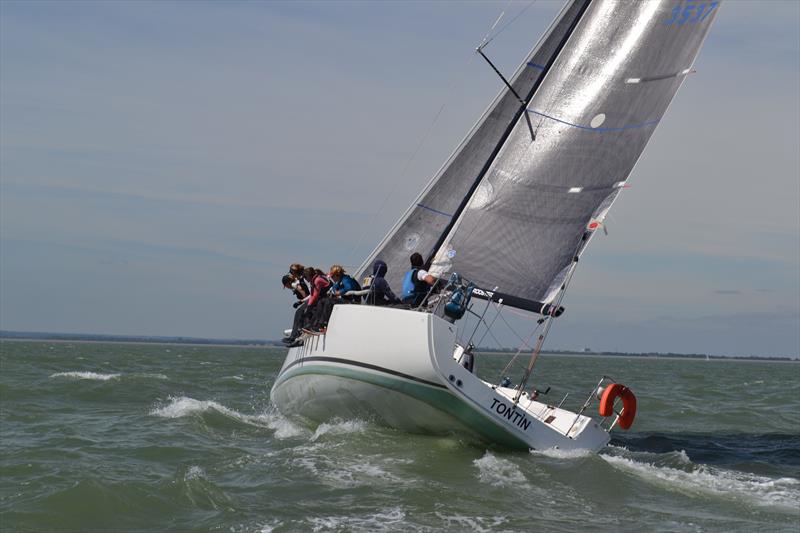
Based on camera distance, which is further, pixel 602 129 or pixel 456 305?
pixel 602 129

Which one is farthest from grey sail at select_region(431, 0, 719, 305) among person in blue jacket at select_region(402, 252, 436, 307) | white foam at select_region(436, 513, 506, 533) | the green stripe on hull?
white foam at select_region(436, 513, 506, 533)

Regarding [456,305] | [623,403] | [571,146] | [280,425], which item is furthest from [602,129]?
[280,425]

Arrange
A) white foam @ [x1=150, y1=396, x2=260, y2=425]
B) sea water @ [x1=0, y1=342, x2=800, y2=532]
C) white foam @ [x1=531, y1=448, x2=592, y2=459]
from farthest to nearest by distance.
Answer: white foam @ [x1=150, y1=396, x2=260, y2=425] → white foam @ [x1=531, y1=448, x2=592, y2=459] → sea water @ [x1=0, y1=342, x2=800, y2=532]

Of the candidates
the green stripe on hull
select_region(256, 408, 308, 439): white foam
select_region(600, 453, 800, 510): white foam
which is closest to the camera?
select_region(600, 453, 800, 510): white foam

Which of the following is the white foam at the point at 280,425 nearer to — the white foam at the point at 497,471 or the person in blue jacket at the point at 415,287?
the person in blue jacket at the point at 415,287

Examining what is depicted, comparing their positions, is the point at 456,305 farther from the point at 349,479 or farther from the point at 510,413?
the point at 349,479

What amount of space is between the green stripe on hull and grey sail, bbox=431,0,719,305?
2.21m

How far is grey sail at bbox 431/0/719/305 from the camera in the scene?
14219mm

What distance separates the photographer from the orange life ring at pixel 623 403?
1285cm

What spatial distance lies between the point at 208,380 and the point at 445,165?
16853 mm

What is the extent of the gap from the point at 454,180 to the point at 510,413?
5135 millimetres

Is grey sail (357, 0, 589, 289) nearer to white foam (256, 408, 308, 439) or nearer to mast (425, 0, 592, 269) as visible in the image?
mast (425, 0, 592, 269)

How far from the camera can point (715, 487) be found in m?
12.1

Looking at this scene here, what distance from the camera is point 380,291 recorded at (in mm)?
13773
